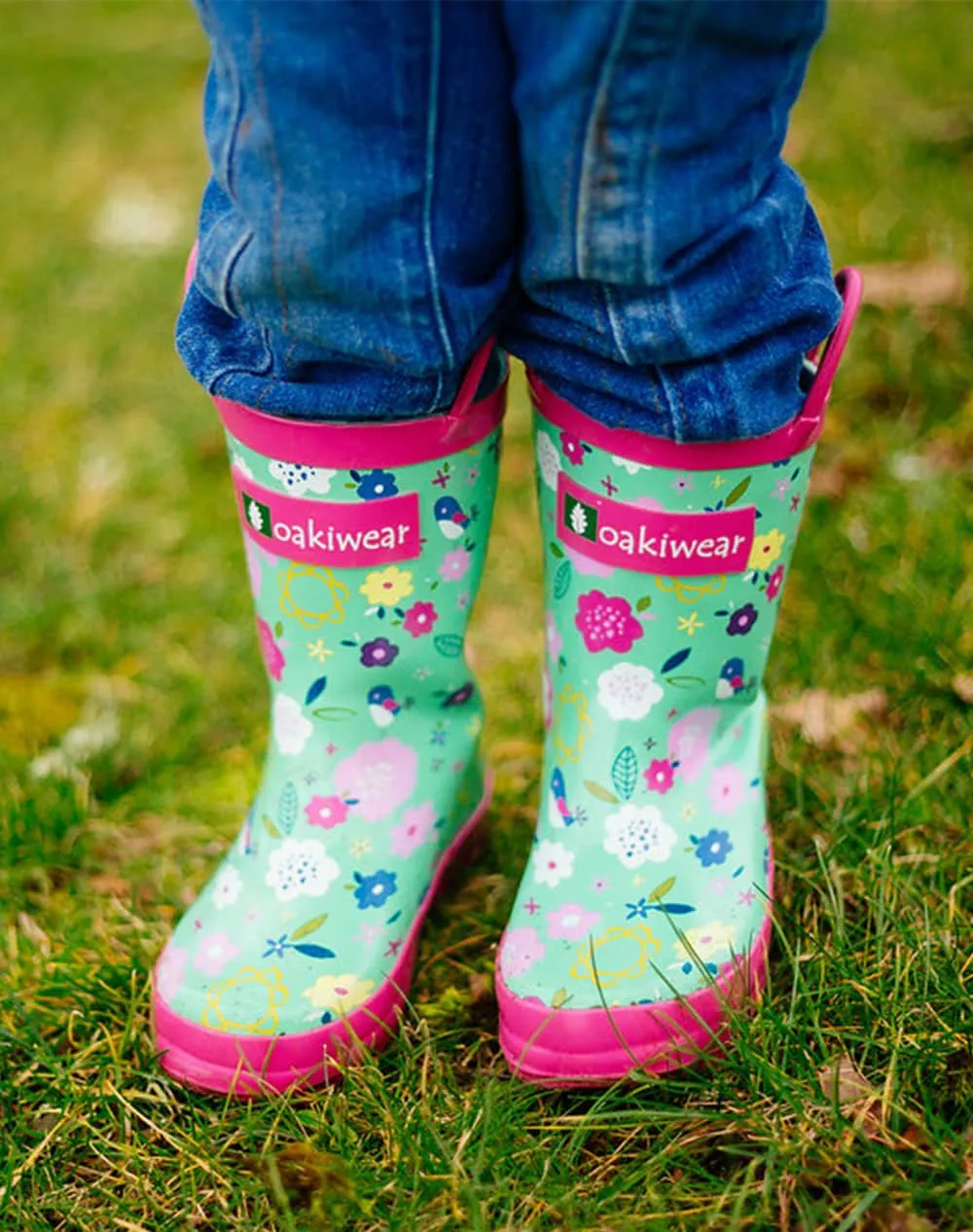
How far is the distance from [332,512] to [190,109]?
8.50 ft

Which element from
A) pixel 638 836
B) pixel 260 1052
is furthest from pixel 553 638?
pixel 260 1052

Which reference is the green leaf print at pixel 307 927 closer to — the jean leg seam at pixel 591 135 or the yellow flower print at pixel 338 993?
the yellow flower print at pixel 338 993

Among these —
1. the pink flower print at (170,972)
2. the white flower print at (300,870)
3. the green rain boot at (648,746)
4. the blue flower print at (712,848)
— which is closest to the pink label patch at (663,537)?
the green rain boot at (648,746)

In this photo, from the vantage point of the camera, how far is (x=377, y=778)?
1012 mm

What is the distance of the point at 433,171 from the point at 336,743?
441 mm

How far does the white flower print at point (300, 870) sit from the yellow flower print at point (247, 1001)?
0.06 meters

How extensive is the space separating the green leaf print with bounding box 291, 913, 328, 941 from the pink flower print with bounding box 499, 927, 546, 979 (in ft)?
0.45

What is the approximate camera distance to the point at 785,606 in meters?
1.46

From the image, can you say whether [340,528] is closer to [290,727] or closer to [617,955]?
[290,727]

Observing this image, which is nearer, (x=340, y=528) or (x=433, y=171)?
(x=433, y=171)

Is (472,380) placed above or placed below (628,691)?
above

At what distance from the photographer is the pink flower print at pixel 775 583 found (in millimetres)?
960

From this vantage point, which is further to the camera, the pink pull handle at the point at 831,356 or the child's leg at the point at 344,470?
the pink pull handle at the point at 831,356

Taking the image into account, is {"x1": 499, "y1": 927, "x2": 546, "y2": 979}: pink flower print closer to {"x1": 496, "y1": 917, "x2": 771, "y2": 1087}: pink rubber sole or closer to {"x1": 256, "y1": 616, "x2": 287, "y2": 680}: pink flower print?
{"x1": 496, "y1": 917, "x2": 771, "y2": 1087}: pink rubber sole
